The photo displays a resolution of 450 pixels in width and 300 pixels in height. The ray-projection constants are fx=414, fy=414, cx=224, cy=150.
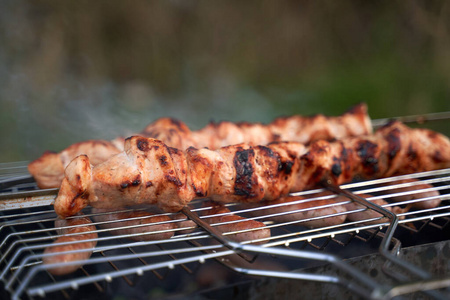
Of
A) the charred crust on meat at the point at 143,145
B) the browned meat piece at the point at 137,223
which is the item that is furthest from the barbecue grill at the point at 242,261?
the charred crust on meat at the point at 143,145

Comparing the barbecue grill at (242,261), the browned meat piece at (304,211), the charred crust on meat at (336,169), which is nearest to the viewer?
the barbecue grill at (242,261)

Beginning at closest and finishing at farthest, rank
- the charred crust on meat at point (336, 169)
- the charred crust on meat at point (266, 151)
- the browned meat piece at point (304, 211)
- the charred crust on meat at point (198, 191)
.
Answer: the charred crust on meat at point (198, 191) → the browned meat piece at point (304, 211) → the charred crust on meat at point (266, 151) → the charred crust on meat at point (336, 169)

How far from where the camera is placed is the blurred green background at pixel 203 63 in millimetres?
3475

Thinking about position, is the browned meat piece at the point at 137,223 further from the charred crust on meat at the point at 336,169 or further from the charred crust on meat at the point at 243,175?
the charred crust on meat at the point at 336,169

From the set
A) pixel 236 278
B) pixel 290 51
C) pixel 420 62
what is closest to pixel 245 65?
pixel 290 51

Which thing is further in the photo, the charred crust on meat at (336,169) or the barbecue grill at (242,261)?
the charred crust on meat at (336,169)

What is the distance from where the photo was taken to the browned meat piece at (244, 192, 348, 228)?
6.88 feet

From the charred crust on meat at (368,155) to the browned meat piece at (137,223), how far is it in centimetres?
124

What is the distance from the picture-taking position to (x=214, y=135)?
8.86 ft

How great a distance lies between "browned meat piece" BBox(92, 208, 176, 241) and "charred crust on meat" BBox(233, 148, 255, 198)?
39 cm

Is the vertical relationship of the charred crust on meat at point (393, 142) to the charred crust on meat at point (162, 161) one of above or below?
below

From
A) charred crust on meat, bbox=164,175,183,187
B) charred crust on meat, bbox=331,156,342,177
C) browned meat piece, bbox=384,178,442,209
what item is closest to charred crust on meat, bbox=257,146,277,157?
charred crust on meat, bbox=331,156,342,177

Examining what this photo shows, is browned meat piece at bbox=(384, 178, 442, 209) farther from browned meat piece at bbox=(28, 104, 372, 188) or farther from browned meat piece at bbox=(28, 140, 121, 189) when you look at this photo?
browned meat piece at bbox=(28, 140, 121, 189)

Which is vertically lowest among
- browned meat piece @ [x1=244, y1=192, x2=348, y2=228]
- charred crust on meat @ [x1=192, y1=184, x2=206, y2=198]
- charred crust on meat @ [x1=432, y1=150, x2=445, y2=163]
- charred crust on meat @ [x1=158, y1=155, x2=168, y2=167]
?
browned meat piece @ [x1=244, y1=192, x2=348, y2=228]
